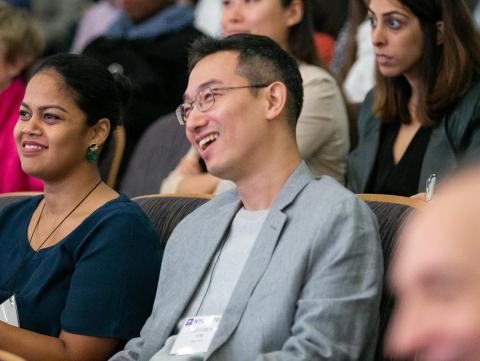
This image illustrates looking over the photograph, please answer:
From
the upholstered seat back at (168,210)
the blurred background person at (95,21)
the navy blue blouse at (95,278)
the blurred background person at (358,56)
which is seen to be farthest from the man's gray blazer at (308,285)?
the blurred background person at (95,21)

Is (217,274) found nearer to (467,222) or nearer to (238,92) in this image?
(238,92)

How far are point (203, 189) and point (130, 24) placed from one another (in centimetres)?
192

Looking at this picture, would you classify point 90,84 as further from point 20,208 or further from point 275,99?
point 275,99

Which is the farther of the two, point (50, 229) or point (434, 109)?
point (434, 109)

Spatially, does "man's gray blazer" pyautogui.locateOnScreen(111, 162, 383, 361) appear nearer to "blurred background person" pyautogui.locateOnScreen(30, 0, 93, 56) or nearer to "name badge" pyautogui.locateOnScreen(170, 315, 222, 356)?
"name badge" pyautogui.locateOnScreen(170, 315, 222, 356)

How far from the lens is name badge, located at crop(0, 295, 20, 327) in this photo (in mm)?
2385

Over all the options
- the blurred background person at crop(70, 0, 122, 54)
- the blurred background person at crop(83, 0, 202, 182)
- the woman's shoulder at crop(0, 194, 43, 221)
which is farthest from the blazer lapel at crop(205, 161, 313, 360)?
the blurred background person at crop(70, 0, 122, 54)

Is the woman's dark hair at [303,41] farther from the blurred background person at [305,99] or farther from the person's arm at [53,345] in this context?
the person's arm at [53,345]

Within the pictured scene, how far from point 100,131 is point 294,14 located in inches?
39.3

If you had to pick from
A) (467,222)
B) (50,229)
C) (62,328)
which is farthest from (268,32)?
(467,222)

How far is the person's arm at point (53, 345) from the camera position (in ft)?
7.28

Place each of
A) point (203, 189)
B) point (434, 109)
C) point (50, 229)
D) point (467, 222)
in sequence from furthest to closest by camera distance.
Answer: point (203, 189) < point (434, 109) < point (50, 229) < point (467, 222)

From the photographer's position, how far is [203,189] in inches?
124

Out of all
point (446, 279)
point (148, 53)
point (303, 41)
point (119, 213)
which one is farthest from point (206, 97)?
point (148, 53)
